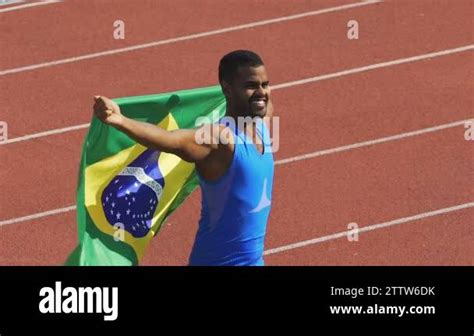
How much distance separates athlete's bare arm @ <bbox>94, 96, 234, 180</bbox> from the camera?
5230mm

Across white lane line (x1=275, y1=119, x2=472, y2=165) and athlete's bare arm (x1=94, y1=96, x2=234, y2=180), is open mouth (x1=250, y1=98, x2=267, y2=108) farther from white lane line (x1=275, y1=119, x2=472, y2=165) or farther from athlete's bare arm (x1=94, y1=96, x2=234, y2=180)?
white lane line (x1=275, y1=119, x2=472, y2=165)

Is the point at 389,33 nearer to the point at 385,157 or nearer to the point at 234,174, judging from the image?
the point at 385,157

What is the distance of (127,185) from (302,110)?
187 inches

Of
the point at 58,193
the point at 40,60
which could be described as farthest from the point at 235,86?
the point at 40,60

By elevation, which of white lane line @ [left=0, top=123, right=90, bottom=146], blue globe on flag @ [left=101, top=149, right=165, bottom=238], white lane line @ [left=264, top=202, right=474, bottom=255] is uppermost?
white lane line @ [left=0, top=123, right=90, bottom=146]

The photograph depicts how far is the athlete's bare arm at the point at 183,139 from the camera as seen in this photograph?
523cm

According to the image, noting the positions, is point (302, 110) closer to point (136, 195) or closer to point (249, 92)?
point (136, 195)

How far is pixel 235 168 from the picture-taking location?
18.5ft

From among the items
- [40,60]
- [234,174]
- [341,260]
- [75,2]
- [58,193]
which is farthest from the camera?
[75,2]

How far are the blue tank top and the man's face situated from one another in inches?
4.4

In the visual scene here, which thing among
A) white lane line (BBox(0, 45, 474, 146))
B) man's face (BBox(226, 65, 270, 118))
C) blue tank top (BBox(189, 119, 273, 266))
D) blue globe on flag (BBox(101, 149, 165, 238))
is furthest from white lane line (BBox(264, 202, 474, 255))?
man's face (BBox(226, 65, 270, 118))

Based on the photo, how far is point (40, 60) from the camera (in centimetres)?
1215

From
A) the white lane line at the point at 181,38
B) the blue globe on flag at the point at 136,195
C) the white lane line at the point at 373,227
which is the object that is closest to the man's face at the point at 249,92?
the blue globe on flag at the point at 136,195

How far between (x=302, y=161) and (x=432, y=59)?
262cm
